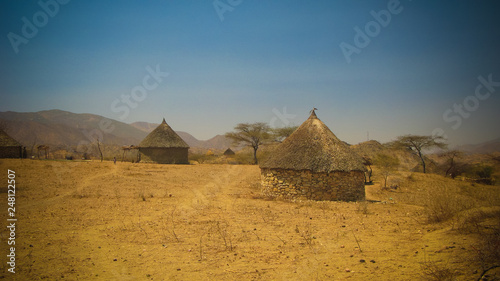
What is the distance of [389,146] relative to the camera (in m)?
31.5

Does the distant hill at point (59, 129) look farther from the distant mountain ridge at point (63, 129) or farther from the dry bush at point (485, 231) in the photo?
the dry bush at point (485, 231)

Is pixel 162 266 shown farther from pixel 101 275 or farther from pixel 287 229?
pixel 287 229

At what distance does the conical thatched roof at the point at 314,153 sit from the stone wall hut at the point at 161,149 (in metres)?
19.4

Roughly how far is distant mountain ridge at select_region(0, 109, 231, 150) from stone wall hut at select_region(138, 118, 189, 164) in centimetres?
1943

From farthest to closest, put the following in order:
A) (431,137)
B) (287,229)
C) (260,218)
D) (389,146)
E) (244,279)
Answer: (389,146) → (431,137) → (260,218) → (287,229) → (244,279)

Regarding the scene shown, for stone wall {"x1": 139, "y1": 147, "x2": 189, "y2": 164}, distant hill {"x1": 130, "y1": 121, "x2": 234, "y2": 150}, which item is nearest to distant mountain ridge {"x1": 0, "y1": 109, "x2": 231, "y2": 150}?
distant hill {"x1": 130, "y1": 121, "x2": 234, "y2": 150}

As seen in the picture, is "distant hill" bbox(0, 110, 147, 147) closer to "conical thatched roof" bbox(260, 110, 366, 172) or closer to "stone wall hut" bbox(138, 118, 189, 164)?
"stone wall hut" bbox(138, 118, 189, 164)

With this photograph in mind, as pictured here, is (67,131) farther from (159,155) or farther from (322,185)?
(322,185)

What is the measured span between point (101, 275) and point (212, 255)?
2068 mm

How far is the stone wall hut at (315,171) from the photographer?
11594 millimetres

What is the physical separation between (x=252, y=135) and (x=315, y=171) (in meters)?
25.6

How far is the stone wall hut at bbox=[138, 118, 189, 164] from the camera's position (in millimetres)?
29250

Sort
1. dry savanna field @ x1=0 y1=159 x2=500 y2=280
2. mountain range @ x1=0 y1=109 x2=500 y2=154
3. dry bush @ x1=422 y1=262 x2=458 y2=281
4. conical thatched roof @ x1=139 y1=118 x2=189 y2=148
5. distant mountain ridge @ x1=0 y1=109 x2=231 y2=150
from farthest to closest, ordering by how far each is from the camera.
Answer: distant mountain ridge @ x1=0 y1=109 x2=231 y2=150 < mountain range @ x1=0 y1=109 x2=500 y2=154 < conical thatched roof @ x1=139 y1=118 x2=189 y2=148 < dry savanna field @ x1=0 y1=159 x2=500 y2=280 < dry bush @ x1=422 y1=262 x2=458 y2=281

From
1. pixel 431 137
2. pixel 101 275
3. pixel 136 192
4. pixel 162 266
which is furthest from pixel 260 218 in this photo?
pixel 431 137
